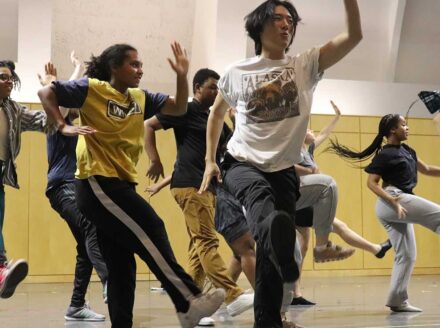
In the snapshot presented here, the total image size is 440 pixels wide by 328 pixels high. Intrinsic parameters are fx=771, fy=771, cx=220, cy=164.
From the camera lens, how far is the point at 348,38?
3471 millimetres

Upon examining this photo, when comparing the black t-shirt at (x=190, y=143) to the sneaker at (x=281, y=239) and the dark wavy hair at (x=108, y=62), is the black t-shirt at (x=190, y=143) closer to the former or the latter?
the dark wavy hair at (x=108, y=62)

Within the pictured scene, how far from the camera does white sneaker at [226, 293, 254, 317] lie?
15.6 ft

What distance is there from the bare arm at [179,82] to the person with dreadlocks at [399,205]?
215cm

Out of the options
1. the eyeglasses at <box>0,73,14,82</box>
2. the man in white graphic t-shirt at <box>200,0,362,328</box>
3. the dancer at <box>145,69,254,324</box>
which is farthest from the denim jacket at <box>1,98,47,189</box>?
the man in white graphic t-shirt at <box>200,0,362,328</box>

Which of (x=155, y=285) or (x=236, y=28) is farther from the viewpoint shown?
(x=236, y=28)

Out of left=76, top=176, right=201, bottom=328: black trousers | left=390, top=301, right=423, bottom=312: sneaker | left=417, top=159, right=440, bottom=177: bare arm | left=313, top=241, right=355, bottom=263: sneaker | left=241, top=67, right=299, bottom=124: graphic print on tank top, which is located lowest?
left=390, top=301, right=423, bottom=312: sneaker

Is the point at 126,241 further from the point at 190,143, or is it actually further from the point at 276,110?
the point at 190,143

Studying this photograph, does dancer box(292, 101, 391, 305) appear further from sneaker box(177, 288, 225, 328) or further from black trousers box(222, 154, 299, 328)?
sneaker box(177, 288, 225, 328)

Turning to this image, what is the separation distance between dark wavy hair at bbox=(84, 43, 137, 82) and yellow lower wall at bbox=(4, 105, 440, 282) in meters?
5.79

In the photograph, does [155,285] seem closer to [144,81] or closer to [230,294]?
[144,81]

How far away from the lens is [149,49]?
33.3 ft

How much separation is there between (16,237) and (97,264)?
4736 millimetres

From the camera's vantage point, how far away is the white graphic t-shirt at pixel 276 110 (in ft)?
11.8

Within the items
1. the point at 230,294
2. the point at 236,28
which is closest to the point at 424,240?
the point at 236,28
